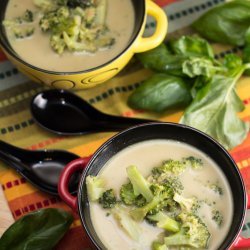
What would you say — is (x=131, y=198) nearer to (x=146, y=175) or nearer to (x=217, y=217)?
(x=146, y=175)

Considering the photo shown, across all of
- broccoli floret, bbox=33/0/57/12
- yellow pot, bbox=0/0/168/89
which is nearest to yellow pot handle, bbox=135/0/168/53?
yellow pot, bbox=0/0/168/89

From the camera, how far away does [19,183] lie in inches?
79.5

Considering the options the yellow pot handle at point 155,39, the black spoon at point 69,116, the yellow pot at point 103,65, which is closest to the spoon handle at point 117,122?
the black spoon at point 69,116

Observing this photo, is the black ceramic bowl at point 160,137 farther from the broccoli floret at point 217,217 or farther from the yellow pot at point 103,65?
the yellow pot at point 103,65

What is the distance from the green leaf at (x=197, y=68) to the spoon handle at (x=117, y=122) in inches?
8.7

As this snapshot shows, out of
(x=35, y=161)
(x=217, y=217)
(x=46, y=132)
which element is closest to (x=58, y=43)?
(x=46, y=132)

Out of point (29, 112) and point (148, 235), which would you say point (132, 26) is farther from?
point (148, 235)

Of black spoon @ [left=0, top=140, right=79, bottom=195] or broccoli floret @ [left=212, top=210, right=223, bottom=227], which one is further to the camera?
black spoon @ [left=0, top=140, right=79, bottom=195]

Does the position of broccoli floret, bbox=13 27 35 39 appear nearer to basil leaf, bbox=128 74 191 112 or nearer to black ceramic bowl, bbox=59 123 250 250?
basil leaf, bbox=128 74 191 112

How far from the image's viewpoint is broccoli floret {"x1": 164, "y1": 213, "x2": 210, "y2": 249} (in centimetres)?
165

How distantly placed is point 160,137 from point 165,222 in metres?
0.32

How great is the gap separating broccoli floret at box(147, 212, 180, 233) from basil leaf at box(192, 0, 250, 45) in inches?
33.8

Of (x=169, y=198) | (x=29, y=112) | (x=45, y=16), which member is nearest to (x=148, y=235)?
(x=169, y=198)

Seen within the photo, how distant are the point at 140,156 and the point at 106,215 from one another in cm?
22
